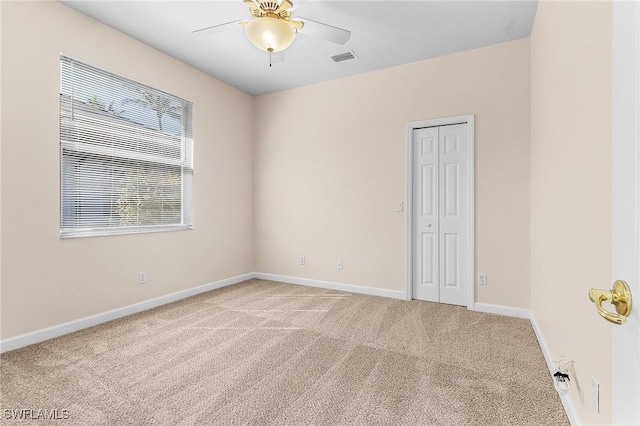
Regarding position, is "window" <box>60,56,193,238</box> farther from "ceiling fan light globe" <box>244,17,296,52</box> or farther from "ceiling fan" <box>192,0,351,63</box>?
"ceiling fan light globe" <box>244,17,296,52</box>

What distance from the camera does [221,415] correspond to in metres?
1.76

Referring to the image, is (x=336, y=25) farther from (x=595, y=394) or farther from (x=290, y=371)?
(x=595, y=394)

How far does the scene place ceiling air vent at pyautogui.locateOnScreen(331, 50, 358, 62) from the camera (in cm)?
368

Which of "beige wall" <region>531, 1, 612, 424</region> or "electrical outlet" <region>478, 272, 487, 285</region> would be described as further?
"electrical outlet" <region>478, 272, 487, 285</region>

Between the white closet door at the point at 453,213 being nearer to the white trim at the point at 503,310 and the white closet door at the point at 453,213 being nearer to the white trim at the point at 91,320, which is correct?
the white trim at the point at 503,310

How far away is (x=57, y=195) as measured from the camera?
282 cm

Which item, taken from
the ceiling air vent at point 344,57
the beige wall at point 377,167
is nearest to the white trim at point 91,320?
the beige wall at point 377,167

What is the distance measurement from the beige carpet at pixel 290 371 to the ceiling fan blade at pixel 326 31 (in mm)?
2495

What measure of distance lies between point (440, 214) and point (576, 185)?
2.22 meters

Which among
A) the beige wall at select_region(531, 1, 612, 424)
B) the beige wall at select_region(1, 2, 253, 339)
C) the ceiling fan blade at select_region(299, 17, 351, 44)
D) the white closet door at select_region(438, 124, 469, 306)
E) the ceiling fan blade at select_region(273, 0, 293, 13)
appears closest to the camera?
the beige wall at select_region(531, 1, 612, 424)

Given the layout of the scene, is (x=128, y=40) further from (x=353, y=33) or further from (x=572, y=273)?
(x=572, y=273)

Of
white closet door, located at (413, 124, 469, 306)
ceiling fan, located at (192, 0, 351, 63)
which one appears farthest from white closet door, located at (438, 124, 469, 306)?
ceiling fan, located at (192, 0, 351, 63)

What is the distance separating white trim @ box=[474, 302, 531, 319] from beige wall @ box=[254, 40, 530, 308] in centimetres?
6

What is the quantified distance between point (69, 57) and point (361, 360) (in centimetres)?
365
